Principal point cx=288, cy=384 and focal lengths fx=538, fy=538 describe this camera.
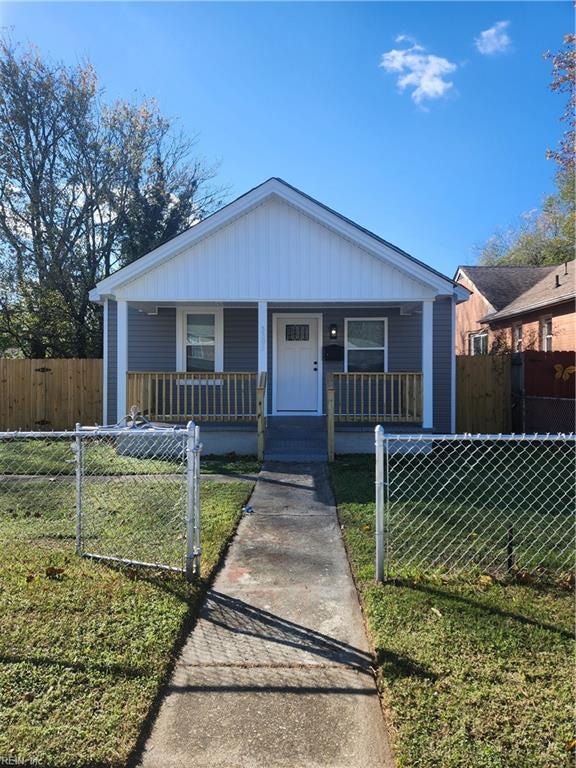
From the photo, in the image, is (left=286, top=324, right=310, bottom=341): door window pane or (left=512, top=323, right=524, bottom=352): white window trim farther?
(left=512, top=323, right=524, bottom=352): white window trim

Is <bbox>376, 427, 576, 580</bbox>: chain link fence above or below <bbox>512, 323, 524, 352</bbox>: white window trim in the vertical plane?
below

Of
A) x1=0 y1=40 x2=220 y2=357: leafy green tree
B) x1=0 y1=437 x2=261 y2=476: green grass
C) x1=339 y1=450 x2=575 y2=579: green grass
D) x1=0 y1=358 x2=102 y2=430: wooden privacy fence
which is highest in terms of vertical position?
x1=0 y1=40 x2=220 y2=357: leafy green tree

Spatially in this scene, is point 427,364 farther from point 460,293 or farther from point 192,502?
point 192,502

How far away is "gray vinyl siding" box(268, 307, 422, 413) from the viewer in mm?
12445

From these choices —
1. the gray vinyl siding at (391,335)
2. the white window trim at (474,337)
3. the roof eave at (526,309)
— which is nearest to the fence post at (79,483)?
the gray vinyl siding at (391,335)

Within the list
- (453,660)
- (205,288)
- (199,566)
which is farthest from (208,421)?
(453,660)

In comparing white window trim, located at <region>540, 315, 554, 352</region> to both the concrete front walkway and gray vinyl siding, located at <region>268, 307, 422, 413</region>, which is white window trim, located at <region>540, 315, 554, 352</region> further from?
the concrete front walkway

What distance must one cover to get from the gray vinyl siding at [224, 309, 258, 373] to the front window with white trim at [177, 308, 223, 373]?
6.5 inches

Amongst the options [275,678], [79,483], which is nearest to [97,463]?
[79,483]

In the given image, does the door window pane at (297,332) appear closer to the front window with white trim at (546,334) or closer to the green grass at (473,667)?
the front window with white trim at (546,334)

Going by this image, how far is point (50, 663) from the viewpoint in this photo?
290cm

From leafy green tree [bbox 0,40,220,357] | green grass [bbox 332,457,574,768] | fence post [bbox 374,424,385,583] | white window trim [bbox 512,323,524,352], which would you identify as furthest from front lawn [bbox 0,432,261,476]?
A: white window trim [bbox 512,323,524,352]

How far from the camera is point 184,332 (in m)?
12.5

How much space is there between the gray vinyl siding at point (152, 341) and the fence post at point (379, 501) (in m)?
9.23
